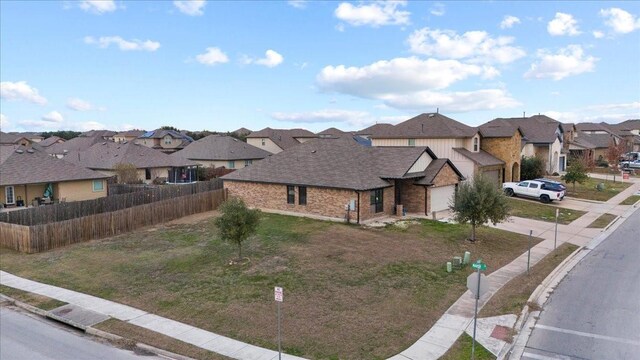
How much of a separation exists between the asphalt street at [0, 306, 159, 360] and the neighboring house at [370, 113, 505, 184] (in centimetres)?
3286

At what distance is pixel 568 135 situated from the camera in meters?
67.4

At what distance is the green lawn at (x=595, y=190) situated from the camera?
40.6m

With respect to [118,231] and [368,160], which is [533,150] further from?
[118,231]

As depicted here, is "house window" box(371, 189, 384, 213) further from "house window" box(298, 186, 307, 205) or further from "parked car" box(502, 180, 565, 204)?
"parked car" box(502, 180, 565, 204)

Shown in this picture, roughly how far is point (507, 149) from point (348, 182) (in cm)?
2200

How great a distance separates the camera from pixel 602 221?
1193 inches

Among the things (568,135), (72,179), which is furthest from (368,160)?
(568,135)

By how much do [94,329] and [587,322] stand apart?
15.1 m

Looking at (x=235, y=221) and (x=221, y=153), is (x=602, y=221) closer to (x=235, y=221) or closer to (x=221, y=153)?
(x=235, y=221)

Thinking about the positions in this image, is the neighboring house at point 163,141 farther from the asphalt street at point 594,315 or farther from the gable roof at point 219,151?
the asphalt street at point 594,315

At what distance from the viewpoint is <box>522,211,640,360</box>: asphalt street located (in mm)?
12219

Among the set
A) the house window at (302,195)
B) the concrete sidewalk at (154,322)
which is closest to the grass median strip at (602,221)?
the house window at (302,195)

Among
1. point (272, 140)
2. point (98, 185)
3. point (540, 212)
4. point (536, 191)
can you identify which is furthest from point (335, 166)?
point (272, 140)

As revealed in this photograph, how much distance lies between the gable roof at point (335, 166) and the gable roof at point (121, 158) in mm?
19601
